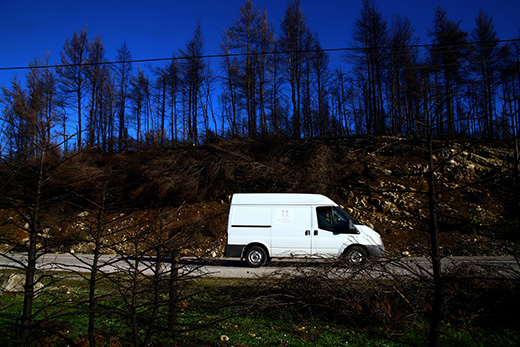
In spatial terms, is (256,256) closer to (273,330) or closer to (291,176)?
(273,330)

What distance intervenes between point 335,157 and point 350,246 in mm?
11143

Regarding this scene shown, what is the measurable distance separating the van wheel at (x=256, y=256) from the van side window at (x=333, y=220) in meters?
2.15

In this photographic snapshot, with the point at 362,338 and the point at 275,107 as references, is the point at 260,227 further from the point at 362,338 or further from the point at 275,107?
the point at 275,107

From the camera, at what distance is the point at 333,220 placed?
11.2m

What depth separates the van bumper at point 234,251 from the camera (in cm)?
1145

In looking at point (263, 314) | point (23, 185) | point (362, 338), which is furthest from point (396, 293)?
point (23, 185)

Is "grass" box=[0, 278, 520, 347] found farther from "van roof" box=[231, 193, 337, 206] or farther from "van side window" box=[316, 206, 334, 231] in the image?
"van roof" box=[231, 193, 337, 206]

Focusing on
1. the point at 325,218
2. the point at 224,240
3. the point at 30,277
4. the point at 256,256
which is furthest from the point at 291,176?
the point at 30,277

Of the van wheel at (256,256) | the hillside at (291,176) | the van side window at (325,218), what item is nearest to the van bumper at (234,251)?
→ the van wheel at (256,256)

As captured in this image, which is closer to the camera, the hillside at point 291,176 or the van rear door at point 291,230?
the van rear door at point 291,230

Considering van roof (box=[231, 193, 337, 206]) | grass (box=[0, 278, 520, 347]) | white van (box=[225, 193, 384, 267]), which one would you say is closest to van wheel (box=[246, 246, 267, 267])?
white van (box=[225, 193, 384, 267])

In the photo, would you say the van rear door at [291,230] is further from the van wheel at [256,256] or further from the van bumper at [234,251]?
the van bumper at [234,251]

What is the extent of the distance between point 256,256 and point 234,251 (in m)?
0.77

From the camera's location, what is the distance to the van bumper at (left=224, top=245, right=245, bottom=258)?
1145cm
